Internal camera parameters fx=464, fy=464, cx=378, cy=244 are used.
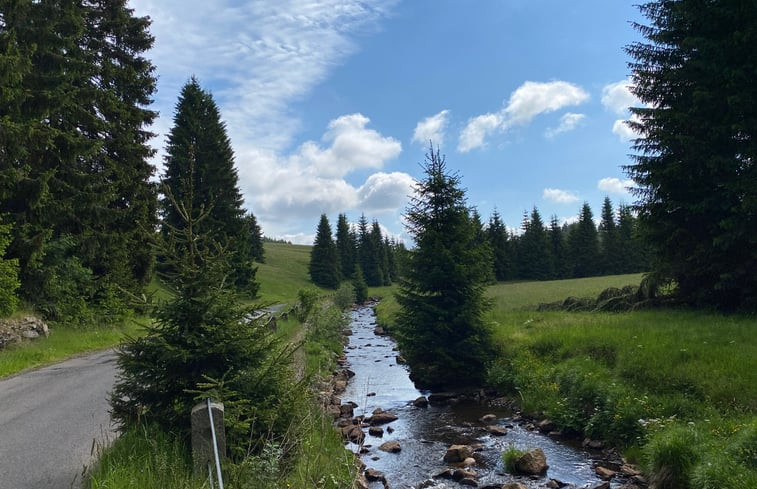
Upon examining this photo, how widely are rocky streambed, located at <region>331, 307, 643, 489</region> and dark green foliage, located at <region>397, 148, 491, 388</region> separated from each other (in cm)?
112

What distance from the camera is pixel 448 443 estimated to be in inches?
449

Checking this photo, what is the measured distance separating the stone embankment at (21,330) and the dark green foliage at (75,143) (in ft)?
5.01

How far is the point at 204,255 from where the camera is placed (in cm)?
671

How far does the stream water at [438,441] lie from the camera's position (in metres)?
9.10

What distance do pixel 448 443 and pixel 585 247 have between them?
72.6 meters

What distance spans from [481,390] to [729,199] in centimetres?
1012

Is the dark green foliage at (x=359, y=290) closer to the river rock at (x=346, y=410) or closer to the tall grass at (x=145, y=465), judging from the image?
the river rock at (x=346, y=410)

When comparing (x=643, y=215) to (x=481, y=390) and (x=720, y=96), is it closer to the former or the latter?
(x=720, y=96)

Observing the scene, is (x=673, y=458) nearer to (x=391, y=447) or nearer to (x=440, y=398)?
(x=391, y=447)

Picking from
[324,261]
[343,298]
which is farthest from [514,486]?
[324,261]

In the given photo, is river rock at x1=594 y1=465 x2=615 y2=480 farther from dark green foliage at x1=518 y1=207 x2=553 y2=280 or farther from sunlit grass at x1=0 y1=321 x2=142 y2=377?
dark green foliage at x1=518 y1=207 x2=553 y2=280

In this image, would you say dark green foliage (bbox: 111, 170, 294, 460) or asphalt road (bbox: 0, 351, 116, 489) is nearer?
asphalt road (bbox: 0, 351, 116, 489)

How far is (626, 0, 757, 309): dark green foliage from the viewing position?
1426cm

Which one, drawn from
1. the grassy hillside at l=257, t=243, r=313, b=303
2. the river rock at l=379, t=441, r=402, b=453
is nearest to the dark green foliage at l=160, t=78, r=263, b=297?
the grassy hillside at l=257, t=243, r=313, b=303
